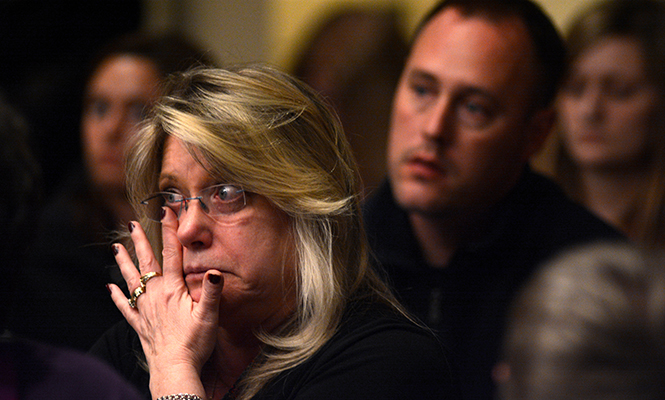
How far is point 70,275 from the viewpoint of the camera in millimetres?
2100

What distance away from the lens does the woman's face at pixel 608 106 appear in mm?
1947

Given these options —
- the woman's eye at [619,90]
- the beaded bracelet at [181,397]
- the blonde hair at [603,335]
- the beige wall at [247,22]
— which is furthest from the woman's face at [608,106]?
the blonde hair at [603,335]

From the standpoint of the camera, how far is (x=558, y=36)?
1.99 m

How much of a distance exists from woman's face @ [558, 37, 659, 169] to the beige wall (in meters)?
0.81

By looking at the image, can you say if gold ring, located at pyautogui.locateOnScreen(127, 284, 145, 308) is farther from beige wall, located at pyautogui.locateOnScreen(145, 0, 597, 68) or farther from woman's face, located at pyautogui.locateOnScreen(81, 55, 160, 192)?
beige wall, located at pyautogui.locateOnScreen(145, 0, 597, 68)

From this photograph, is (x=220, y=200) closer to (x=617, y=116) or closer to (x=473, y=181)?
(x=473, y=181)

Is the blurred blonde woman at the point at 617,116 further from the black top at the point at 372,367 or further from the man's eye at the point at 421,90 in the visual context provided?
the black top at the point at 372,367

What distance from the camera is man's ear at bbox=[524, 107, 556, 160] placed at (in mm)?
1914

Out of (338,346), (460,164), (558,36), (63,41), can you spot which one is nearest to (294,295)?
(338,346)

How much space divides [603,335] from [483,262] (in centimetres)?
119

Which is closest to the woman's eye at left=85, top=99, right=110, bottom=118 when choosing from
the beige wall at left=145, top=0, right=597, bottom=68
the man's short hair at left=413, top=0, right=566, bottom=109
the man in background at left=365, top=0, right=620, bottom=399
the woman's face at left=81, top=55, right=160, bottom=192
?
the woman's face at left=81, top=55, right=160, bottom=192

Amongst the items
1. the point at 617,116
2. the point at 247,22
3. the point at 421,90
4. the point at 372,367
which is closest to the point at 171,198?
the point at 372,367

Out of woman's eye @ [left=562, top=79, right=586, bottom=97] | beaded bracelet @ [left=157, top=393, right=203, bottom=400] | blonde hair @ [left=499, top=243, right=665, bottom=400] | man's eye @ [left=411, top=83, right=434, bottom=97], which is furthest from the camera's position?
woman's eye @ [left=562, top=79, right=586, bottom=97]

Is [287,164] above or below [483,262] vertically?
above
